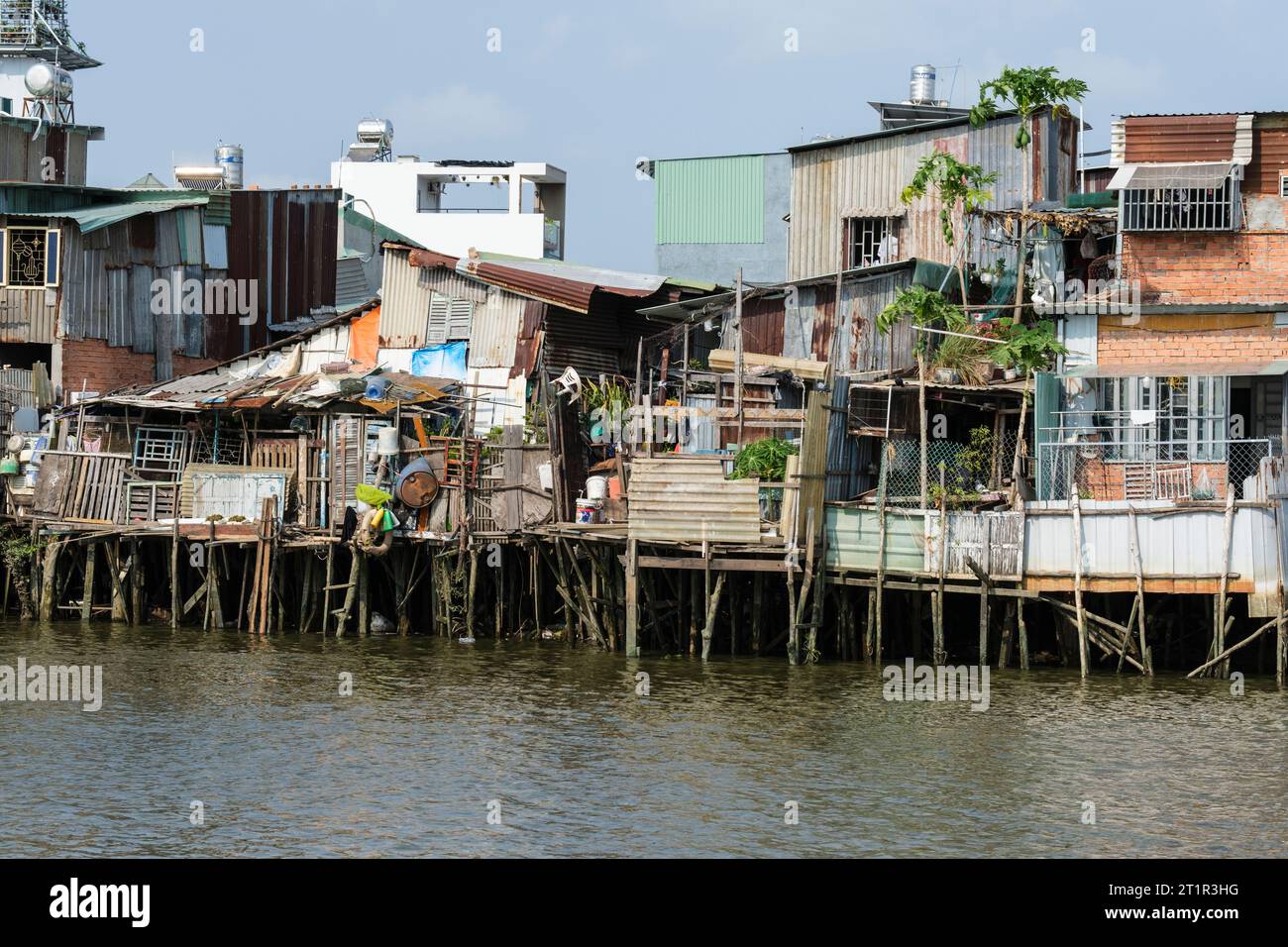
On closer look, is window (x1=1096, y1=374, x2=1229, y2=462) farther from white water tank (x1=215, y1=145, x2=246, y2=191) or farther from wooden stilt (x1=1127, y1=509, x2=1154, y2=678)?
white water tank (x1=215, y1=145, x2=246, y2=191)

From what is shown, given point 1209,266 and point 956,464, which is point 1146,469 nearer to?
point 956,464

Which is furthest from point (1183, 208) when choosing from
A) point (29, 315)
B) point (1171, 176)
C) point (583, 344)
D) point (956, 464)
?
point (29, 315)

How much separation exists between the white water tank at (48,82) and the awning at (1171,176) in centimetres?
2389

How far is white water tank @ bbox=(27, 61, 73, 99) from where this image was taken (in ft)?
124

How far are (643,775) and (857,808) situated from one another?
2.64m

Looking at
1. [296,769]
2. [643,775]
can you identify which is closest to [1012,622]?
[643,775]

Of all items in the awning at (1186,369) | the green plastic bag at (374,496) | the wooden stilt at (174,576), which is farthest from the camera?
the wooden stilt at (174,576)

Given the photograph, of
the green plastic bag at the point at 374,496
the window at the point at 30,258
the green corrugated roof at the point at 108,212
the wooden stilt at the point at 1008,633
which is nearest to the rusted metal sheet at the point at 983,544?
the wooden stilt at the point at 1008,633

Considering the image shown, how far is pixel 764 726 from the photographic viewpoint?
71.9 ft

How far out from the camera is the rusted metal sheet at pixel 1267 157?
1040 inches

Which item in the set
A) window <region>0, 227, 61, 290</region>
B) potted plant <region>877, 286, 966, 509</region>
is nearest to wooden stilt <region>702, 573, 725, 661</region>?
potted plant <region>877, 286, 966, 509</region>

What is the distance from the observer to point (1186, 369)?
84.9ft

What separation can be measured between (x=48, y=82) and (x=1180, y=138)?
24713mm

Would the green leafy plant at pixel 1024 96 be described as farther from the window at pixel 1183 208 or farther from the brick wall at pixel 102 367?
the brick wall at pixel 102 367
